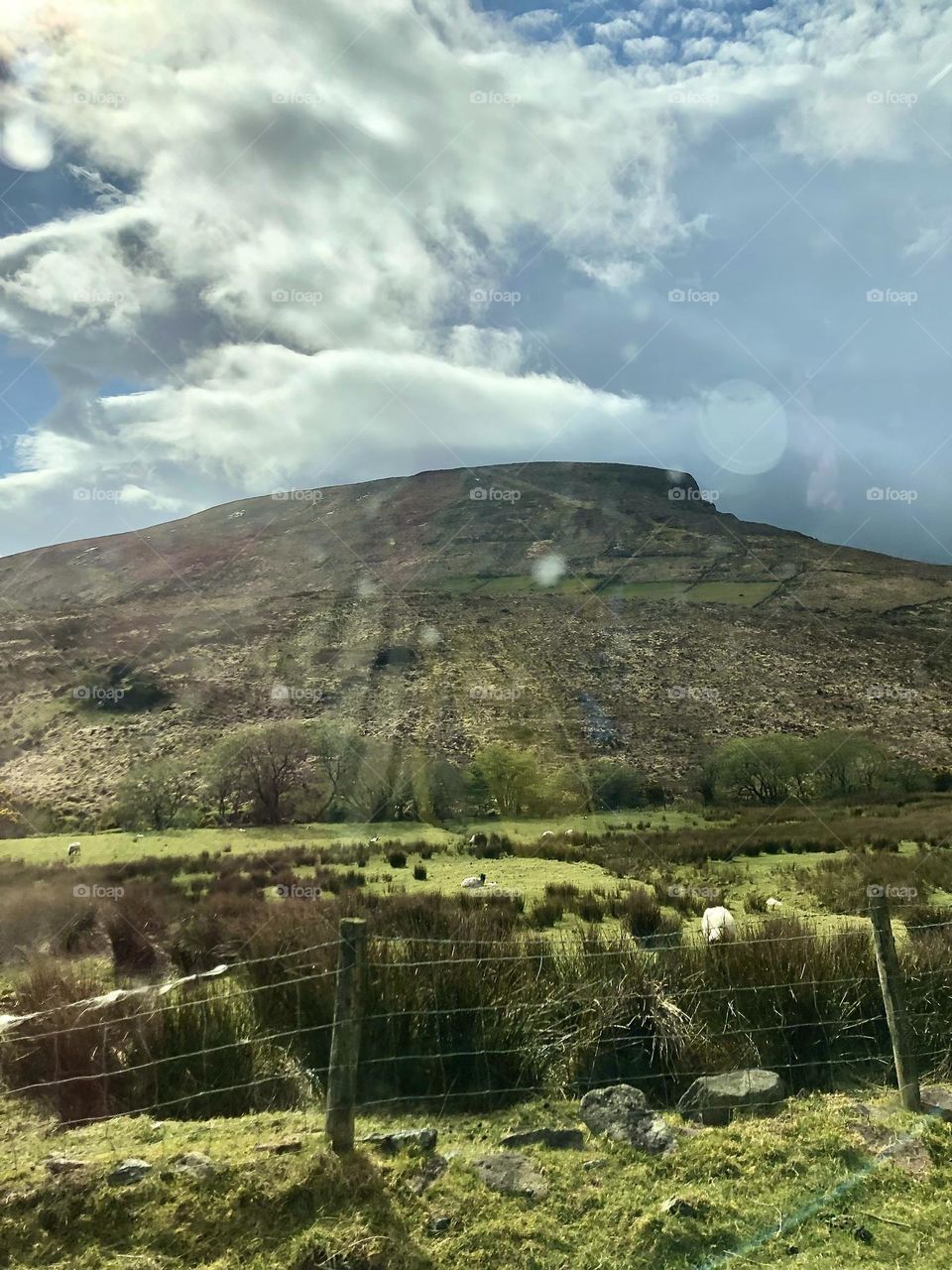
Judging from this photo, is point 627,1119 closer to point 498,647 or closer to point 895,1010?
point 895,1010

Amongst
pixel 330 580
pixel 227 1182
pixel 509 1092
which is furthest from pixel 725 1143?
pixel 330 580

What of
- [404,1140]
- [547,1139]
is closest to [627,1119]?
[547,1139]

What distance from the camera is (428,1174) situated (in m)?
4.67

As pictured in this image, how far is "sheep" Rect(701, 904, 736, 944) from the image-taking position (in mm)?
8031

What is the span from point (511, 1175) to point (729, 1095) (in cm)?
180

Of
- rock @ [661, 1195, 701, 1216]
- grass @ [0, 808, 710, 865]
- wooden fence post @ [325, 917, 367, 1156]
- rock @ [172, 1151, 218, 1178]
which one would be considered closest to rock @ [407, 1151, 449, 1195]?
wooden fence post @ [325, 917, 367, 1156]

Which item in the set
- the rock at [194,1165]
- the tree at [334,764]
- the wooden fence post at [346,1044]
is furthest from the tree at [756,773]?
the rock at [194,1165]

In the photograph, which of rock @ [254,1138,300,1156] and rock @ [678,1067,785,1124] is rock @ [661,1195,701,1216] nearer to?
rock @ [678,1067,785,1124]

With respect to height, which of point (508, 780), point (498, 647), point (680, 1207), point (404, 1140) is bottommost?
point (508, 780)

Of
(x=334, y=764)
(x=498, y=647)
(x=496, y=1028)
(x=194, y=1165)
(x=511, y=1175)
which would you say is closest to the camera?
(x=194, y=1165)

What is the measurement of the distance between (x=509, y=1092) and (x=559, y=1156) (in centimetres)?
102

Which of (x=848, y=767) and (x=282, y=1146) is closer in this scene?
(x=282, y=1146)

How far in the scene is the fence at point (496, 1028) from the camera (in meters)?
5.82

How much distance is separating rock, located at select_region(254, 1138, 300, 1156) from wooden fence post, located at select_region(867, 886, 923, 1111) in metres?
4.23
